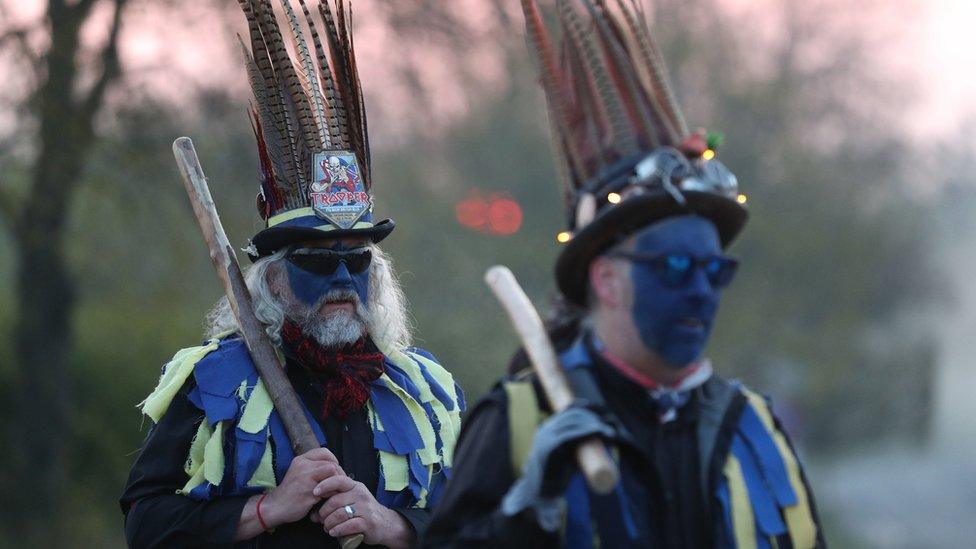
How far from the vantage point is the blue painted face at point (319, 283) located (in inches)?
181

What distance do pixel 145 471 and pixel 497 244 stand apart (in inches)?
570

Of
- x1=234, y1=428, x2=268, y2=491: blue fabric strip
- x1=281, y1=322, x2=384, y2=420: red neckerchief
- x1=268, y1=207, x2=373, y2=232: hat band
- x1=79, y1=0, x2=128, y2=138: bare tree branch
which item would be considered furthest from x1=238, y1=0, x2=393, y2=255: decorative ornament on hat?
x1=79, y1=0, x2=128, y2=138: bare tree branch

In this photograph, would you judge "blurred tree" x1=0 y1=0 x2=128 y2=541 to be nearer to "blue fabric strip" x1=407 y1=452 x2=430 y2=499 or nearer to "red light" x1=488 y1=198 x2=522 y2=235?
"blue fabric strip" x1=407 y1=452 x2=430 y2=499

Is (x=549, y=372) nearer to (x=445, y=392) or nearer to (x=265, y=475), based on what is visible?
(x=265, y=475)

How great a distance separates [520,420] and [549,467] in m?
0.16

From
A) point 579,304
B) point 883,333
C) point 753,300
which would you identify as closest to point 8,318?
point 579,304

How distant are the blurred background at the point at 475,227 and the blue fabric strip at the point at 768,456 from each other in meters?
2.36

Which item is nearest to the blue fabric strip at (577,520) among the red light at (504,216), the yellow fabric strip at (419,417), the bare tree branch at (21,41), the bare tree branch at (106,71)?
the yellow fabric strip at (419,417)

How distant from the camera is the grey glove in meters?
2.98

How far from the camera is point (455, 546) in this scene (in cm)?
308

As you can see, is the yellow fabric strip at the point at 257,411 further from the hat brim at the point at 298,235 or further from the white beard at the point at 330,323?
the hat brim at the point at 298,235

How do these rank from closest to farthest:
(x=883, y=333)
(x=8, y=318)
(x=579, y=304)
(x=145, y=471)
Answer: (x=579, y=304)
(x=145, y=471)
(x=8, y=318)
(x=883, y=333)

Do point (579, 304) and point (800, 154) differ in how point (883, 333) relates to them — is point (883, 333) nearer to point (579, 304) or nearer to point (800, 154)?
point (800, 154)

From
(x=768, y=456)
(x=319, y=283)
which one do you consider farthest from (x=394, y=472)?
(x=768, y=456)
